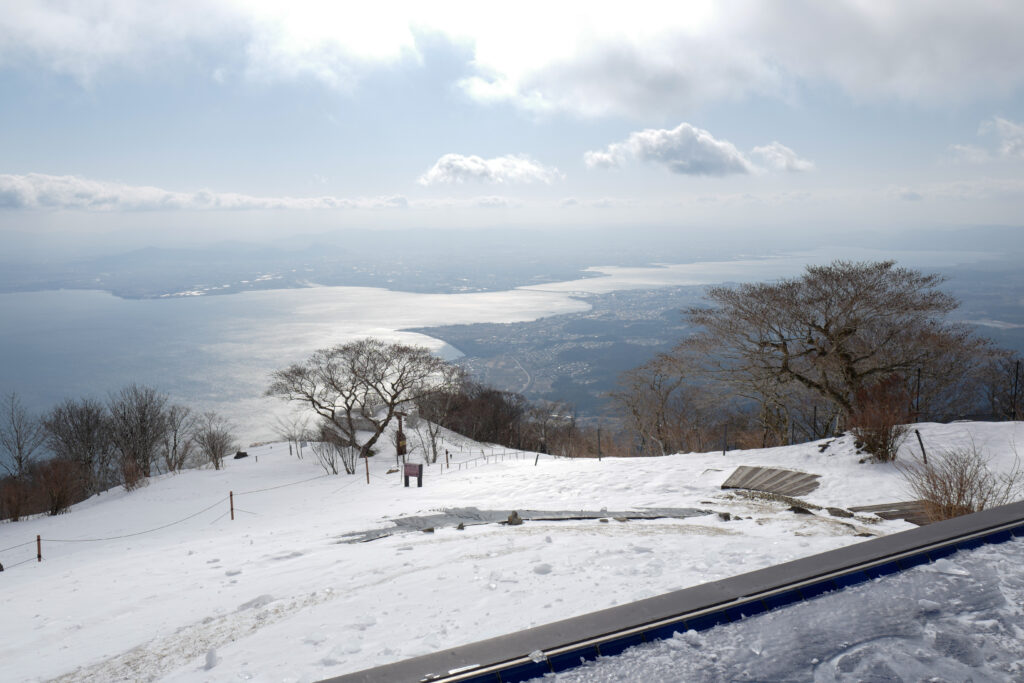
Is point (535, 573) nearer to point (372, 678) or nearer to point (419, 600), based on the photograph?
point (419, 600)

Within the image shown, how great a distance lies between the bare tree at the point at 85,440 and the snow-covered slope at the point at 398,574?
111 ft

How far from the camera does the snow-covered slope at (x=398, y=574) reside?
4406 mm

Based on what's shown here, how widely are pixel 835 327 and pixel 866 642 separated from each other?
19.4m

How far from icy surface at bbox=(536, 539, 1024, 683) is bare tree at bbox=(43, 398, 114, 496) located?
158ft

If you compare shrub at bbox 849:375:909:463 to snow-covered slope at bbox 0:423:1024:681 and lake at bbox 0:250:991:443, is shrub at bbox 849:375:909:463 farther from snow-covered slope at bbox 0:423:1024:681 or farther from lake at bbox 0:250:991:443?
lake at bbox 0:250:991:443

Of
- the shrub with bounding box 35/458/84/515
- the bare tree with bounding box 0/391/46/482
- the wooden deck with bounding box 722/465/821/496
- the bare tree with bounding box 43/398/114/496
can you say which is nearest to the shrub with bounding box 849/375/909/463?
the wooden deck with bounding box 722/465/821/496

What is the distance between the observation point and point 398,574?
20.7ft

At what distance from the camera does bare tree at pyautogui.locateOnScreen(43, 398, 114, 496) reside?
39.7m

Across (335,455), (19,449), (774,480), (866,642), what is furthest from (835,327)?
(19,449)

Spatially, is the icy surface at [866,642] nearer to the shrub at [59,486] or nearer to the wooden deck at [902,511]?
the wooden deck at [902,511]

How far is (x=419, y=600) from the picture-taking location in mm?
5102

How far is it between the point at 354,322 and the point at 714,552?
150289 mm

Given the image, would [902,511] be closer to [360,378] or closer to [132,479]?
[360,378]

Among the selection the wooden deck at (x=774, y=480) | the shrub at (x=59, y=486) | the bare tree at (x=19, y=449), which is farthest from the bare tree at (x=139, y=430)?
the wooden deck at (x=774, y=480)
